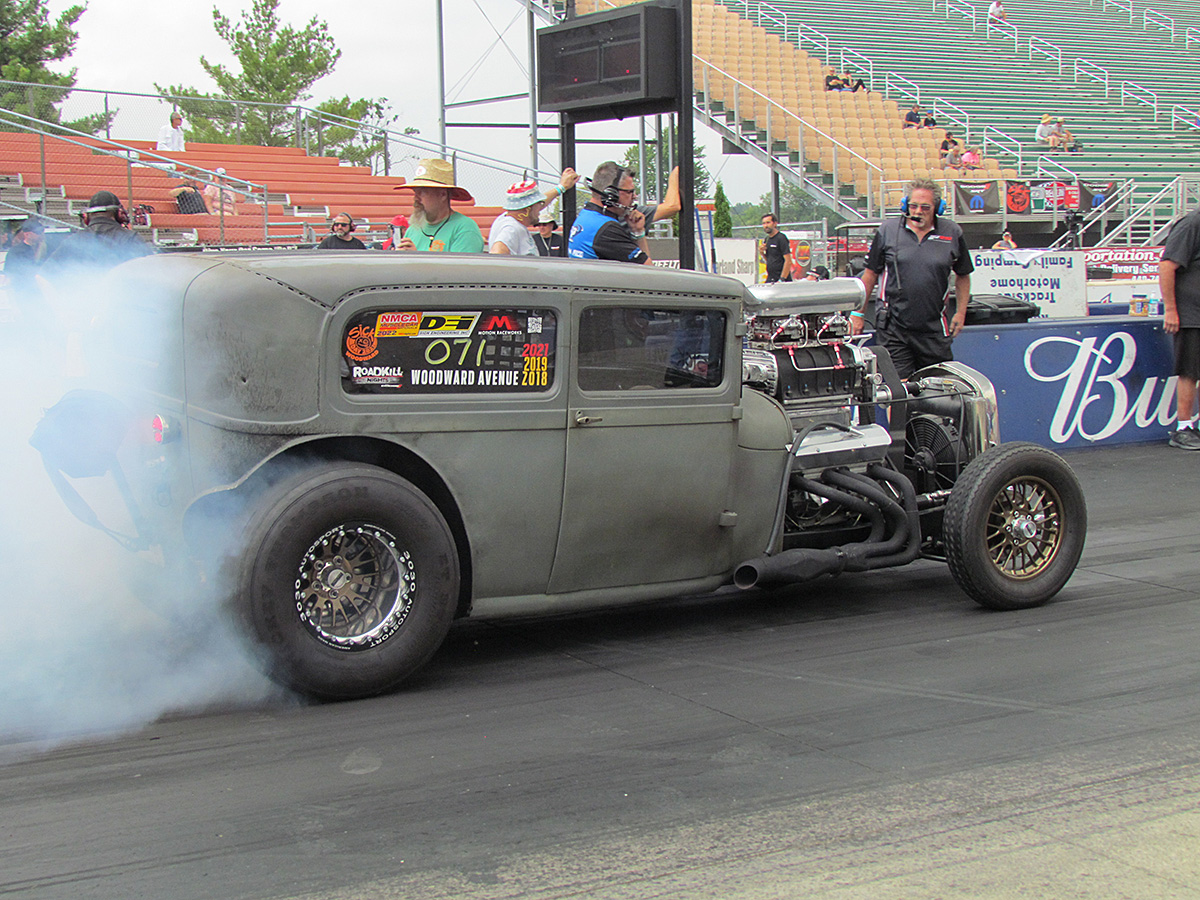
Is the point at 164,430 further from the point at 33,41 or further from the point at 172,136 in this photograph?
the point at 33,41

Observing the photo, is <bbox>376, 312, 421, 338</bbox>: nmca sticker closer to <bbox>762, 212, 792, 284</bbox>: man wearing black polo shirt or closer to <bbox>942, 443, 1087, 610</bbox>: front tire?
<bbox>942, 443, 1087, 610</bbox>: front tire

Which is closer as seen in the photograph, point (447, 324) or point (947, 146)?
point (447, 324)

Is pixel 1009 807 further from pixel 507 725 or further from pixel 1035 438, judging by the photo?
pixel 1035 438

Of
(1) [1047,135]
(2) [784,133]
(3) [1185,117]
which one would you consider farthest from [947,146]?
(3) [1185,117]

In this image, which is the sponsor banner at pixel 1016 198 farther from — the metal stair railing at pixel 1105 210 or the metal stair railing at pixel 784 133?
the metal stair railing at pixel 784 133

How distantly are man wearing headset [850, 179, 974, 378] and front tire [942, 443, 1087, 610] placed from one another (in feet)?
7.42

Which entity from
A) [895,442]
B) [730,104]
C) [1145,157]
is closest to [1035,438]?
[895,442]

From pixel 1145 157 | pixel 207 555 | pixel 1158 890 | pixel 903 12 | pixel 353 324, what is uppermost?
pixel 903 12

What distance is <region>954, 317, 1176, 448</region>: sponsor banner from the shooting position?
1032cm

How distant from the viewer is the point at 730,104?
29406mm

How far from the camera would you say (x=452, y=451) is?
15.1 feet

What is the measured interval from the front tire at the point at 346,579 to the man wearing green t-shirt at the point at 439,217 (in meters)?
2.75

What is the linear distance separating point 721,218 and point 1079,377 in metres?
29.6

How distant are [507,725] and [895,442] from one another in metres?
2.82
